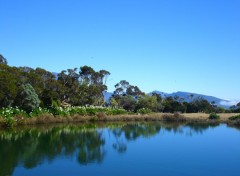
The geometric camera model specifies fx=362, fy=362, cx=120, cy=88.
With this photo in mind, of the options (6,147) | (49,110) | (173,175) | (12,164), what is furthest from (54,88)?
(173,175)

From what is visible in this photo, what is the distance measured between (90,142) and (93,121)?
684 inches

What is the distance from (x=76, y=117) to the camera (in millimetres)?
40344

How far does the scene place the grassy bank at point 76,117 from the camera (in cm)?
3197

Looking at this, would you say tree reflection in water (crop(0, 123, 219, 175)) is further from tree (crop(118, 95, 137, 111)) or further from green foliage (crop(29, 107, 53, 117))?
tree (crop(118, 95, 137, 111))

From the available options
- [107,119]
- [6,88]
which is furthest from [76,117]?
[6,88]

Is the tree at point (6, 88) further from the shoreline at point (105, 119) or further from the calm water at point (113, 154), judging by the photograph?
the calm water at point (113, 154)

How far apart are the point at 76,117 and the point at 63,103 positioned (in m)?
7.31

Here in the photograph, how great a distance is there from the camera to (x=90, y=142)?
24.9 metres

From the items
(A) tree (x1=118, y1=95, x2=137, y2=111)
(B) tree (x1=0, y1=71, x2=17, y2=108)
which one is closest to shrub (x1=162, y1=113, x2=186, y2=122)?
(A) tree (x1=118, y1=95, x2=137, y2=111)

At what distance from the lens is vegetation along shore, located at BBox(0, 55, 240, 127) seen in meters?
33.0

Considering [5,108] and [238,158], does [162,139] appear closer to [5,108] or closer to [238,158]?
[238,158]

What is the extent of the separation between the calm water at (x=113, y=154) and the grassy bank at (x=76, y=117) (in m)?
3.06

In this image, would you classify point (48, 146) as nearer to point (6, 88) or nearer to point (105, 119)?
point (6, 88)

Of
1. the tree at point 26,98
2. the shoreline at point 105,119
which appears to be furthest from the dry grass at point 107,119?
the tree at point 26,98
